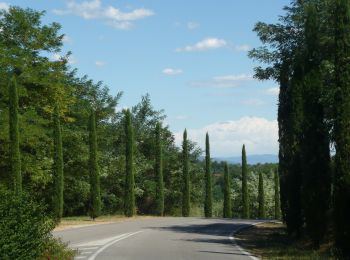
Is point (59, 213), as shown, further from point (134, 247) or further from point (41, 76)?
point (134, 247)

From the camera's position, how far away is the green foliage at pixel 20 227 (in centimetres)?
983

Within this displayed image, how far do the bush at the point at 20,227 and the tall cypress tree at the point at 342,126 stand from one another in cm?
901

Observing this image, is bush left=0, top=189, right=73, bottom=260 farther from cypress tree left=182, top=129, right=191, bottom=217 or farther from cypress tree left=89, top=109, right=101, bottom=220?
cypress tree left=182, top=129, right=191, bottom=217

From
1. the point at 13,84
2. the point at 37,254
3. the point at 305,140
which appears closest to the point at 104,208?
the point at 13,84

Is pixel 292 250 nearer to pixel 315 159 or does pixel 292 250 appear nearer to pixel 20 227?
pixel 315 159

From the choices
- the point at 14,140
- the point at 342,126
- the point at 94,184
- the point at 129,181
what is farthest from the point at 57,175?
the point at 342,126

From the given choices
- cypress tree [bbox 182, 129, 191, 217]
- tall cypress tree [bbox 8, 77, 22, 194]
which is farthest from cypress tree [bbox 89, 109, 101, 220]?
cypress tree [bbox 182, 129, 191, 217]

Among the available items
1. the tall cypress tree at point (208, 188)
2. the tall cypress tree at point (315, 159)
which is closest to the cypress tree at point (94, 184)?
the tall cypress tree at point (208, 188)

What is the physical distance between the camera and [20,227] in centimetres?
1080

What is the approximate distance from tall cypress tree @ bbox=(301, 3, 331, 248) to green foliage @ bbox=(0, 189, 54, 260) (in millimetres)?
10161

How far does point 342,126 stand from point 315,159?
Result: 3.04m

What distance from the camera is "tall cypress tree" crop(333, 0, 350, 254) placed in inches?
Answer: 621

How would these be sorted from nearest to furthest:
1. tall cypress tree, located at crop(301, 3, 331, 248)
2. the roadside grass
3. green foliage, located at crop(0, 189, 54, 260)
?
green foliage, located at crop(0, 189, 54, 260) < the roadside grass < tall cypress tree, located at crop(301, 3, 331, 248)

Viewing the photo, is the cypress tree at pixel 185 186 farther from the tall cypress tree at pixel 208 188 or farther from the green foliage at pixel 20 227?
the green foliage at pixel 20 227
